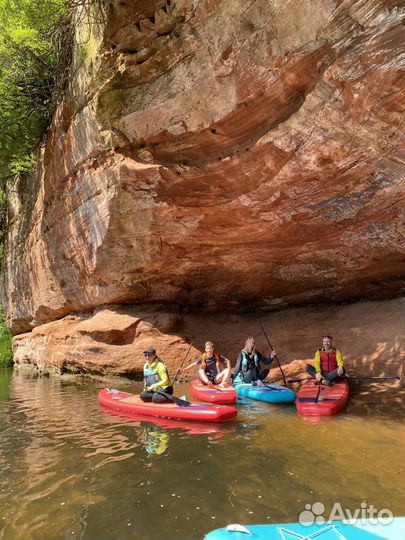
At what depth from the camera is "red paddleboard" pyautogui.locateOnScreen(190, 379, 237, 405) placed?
7.81 meters

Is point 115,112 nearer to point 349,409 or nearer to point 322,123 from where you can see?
point 322,123

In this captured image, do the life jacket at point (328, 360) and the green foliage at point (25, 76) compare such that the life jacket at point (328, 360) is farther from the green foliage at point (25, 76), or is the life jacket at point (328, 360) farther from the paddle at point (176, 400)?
the green foliage at point (25, 76)

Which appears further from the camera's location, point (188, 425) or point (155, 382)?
point (155, 382)

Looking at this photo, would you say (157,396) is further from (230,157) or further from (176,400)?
(230,157)

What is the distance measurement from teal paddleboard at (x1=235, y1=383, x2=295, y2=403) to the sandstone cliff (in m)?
3.42

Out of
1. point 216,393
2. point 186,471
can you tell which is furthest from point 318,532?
point 216,393

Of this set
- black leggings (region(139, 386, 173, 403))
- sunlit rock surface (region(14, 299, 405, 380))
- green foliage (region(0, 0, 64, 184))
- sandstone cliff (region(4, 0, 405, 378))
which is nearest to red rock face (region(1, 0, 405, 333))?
sandstone cliff (region(4, 0, 405, 378))

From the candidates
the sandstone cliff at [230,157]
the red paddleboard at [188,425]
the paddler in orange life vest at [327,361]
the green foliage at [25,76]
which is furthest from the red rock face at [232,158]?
the red paddleboard at [188,425]

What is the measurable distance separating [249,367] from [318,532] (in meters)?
6.48

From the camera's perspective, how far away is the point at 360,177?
24.6ft

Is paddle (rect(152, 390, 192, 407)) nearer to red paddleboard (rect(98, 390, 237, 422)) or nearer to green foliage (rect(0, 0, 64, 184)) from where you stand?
red paddleboard (rect(98, 390, 237, 422))

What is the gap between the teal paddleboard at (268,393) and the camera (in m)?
8.09

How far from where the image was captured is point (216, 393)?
7.94 meters

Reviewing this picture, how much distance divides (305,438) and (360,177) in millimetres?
4661
